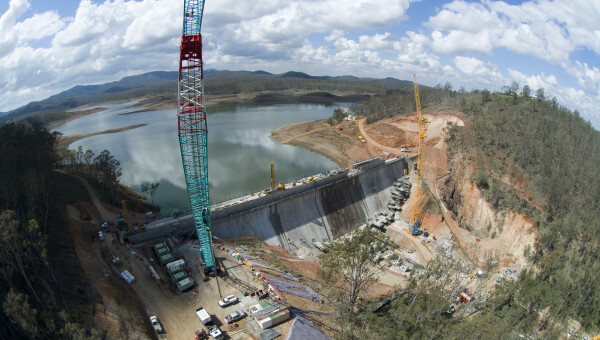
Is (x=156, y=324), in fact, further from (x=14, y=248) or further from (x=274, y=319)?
(x=14, y=248)

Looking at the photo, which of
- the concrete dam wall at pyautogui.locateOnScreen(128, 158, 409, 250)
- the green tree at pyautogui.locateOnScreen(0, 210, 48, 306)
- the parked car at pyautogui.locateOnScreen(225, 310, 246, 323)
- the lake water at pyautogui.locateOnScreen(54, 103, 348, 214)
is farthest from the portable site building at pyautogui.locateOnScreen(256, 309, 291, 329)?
the lake water at pyautogui.locateOnScreen(54, 103, 348, 214)

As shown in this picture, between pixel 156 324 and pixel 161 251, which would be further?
pixel 161 251

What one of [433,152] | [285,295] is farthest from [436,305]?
[433,152]

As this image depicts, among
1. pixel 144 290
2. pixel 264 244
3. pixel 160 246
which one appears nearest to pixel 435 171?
pixel 264 244

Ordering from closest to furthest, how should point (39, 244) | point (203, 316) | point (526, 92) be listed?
point (39, 244)
point (203, 316)
point (526, 92)

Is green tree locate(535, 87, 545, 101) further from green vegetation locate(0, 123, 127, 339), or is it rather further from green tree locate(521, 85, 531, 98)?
green vegetation locate(0, 123, 127, 339)

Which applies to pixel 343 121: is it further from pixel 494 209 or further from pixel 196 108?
pixel 196 108
